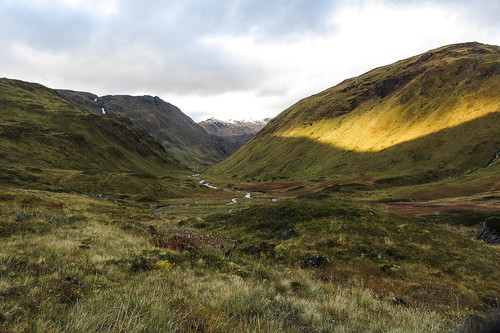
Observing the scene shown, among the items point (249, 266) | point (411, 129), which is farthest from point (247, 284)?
point (411, 129)

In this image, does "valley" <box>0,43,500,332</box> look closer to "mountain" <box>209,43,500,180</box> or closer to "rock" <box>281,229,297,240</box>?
"rock" <box>281,229,297,240</box>

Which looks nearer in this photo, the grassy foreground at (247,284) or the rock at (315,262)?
the grassy foreground at (247,284)

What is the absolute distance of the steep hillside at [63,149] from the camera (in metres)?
69.8

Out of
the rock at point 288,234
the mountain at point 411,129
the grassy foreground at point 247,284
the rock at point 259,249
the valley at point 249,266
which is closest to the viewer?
the grassy foreground at point 247,284

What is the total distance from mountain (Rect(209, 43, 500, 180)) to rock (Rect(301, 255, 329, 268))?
92293 millimetres

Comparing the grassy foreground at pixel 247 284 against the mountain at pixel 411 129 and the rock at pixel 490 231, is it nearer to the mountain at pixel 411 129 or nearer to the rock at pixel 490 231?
the rock at pixel 490 231

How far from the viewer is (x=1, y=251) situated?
261 inches

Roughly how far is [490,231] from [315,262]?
2106 cm

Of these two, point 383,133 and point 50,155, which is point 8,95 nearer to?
point 50,155

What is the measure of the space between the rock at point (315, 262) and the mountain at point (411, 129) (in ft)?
303

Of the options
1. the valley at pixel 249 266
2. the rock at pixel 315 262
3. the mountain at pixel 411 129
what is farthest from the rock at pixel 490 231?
the mountain at pixel 411 129

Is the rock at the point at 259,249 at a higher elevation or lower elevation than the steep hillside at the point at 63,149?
lower

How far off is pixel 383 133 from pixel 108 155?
154997 mm

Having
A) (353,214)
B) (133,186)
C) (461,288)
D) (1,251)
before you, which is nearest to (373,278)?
(461,288)
